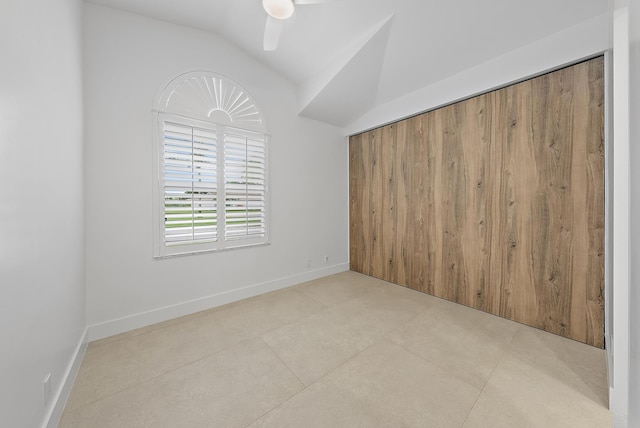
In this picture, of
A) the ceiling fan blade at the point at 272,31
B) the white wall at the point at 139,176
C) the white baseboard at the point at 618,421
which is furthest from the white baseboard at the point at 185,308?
the white baseboard at the point at 618,421

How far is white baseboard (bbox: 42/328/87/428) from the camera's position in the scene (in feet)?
4.23

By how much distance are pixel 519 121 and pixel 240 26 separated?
3057mm

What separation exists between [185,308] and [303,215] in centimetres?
188

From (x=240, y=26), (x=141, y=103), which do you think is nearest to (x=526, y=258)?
(x=240, y=26)

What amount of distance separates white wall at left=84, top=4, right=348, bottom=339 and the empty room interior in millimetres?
21

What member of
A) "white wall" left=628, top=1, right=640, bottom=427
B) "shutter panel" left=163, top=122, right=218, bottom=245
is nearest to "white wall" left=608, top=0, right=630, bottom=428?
"white wall" left=628, top=1, right=640, bottom=427

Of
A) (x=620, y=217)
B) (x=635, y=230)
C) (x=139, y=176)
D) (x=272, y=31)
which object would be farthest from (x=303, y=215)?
(x=635, y=230)

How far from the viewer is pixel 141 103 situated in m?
2.36

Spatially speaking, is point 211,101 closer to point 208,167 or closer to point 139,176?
point 208,167

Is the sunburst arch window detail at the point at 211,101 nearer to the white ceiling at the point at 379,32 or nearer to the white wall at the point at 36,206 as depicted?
the white ceiling at the point at 379,32

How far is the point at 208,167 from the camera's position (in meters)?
2.73

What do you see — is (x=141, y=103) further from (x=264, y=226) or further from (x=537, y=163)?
(x=537, y=163)

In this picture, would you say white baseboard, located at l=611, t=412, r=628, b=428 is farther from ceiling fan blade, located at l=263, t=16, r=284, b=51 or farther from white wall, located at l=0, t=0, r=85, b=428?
ceiling fan blade, located at l=263, t=16, r=284, b=51

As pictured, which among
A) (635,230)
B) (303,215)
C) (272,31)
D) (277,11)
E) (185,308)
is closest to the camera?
(635,230)
